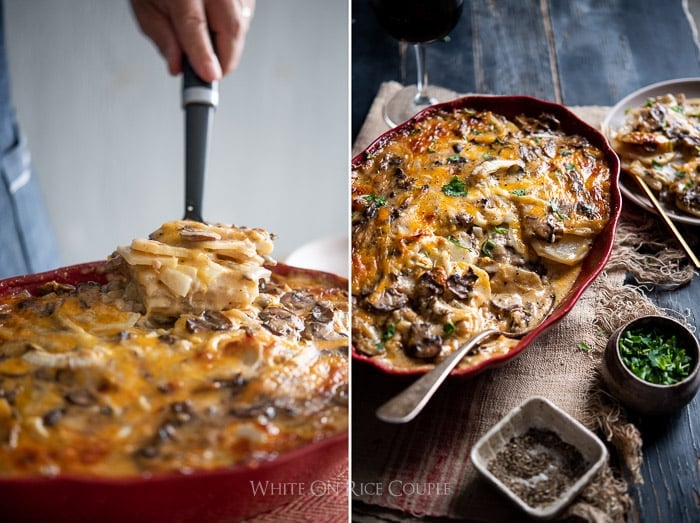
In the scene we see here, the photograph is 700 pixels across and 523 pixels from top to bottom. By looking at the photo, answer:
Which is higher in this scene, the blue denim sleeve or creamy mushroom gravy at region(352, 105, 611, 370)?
the blue denim sleeve

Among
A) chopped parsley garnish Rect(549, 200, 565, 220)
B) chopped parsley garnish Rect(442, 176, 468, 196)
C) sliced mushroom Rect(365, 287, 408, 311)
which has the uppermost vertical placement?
chopped parsley garnish Rect(442, 176, 468, 196)

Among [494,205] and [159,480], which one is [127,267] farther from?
[494,205]

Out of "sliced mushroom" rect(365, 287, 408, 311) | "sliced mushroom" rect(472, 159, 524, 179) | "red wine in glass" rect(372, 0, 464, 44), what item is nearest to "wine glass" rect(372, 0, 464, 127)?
"red wine in glass" rect(372, 0, 464, 44)

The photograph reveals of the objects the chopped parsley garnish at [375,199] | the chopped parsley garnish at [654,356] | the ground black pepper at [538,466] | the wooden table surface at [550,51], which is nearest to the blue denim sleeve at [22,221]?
the chopped parsley garnish at [375,199]

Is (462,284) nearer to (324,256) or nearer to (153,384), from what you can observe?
(324,256)

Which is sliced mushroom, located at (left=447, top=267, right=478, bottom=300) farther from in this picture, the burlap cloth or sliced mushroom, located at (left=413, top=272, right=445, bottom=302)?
the burlap cloth

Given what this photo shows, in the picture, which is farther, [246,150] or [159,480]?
[246,150]

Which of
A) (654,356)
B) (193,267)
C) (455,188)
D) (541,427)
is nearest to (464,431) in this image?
(541,427)

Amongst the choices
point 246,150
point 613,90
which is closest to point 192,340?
point 246,150
